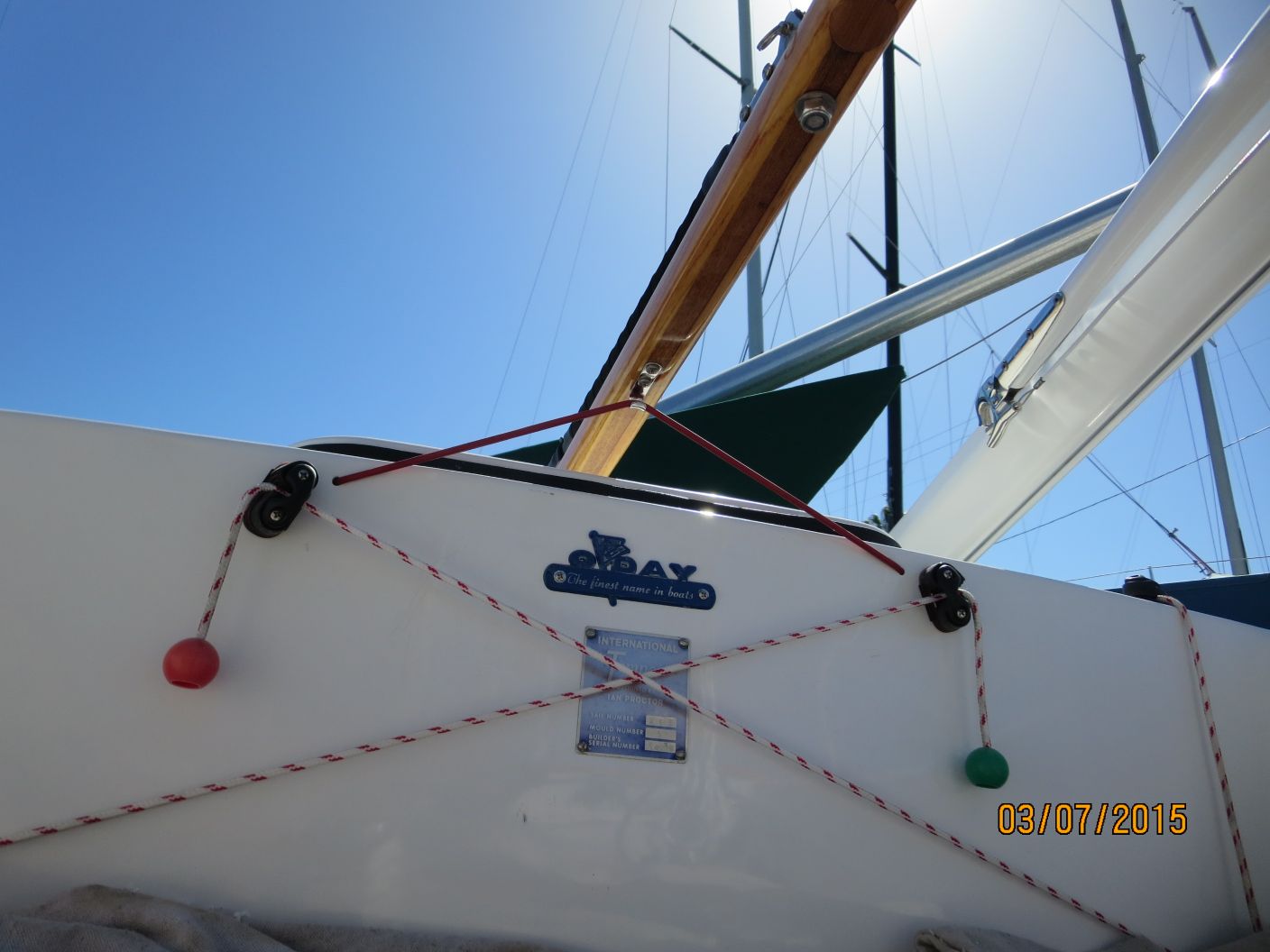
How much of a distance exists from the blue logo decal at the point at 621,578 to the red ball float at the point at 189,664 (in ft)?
1.77

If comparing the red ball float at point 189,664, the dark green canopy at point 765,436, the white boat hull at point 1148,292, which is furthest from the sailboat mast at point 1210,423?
the red ball float at point 189,664

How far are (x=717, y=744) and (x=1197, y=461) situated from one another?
9.77 metres

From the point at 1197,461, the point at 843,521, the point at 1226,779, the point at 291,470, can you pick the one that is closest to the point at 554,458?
the point at 843,521

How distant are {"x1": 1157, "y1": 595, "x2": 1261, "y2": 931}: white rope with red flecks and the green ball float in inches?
23.9

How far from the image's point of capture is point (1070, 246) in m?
2.78

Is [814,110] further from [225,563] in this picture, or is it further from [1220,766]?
[1220,766]

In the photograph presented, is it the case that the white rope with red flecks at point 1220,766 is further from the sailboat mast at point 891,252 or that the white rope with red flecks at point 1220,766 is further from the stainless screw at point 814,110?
the sailboat mast at point 891,252

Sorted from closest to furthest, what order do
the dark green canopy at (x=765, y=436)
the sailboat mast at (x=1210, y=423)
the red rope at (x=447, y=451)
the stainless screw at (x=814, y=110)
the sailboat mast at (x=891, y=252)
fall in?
the red rope at (x=447, y=451)
the stainless screw at (x=814, y=110)
the dark green canopy at (x=765, y=436)
the sailboat mast at (x=1210, y=423)
the sailboat mast at (x=891, y=252)

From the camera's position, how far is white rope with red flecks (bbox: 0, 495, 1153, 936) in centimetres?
117

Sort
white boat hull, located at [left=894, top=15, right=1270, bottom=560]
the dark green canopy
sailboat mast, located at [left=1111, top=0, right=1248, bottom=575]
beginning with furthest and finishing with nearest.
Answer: sailboat mast, located at [left=1111, top=0, right=1248, bottom=575] → the dark green canopy → white boat hull, located at [left=894, top=15, right=1270, bottom=560]

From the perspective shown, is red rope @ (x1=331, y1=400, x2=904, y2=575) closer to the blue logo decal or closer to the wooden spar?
the blue logo decal

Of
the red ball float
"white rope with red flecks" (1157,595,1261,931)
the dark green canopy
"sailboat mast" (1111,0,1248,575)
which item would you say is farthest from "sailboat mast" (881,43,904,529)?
the red ball float

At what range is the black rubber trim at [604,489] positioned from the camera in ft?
5.03

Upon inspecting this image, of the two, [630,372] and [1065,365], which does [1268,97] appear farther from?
[630,372]
